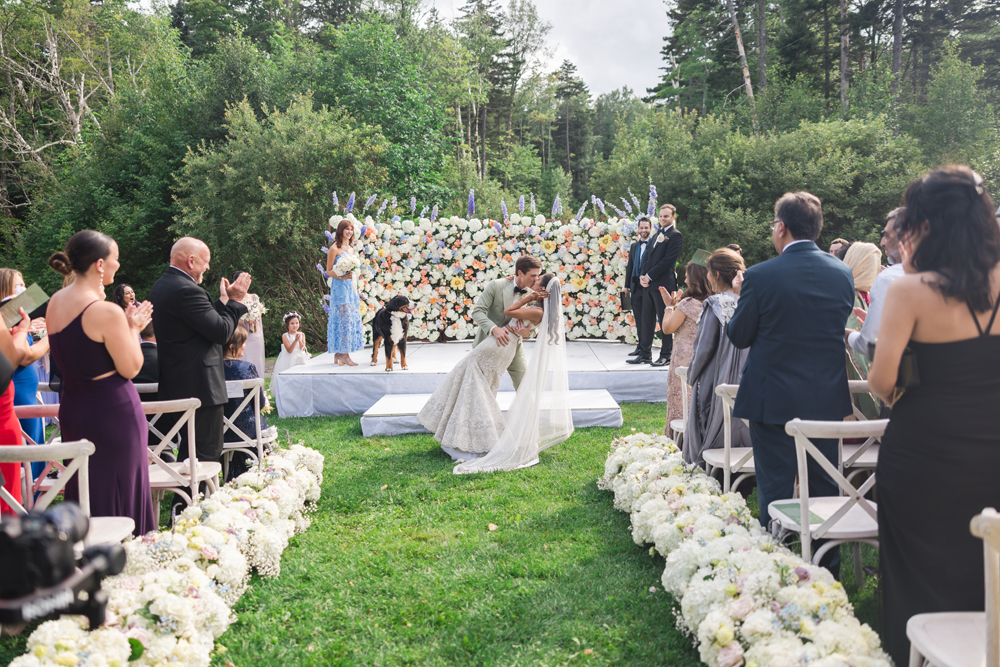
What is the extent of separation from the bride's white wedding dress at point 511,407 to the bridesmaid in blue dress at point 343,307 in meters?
3.21

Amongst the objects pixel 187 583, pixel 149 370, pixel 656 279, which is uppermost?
pixel 656 279

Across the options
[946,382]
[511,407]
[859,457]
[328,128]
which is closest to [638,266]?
[511,407]

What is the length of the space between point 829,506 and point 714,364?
1467 millimetres

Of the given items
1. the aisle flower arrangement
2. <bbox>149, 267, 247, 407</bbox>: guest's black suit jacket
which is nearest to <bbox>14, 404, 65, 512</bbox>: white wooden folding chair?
<bbox>149, 267, 247, 407</bbox>: guest's black suit jacket

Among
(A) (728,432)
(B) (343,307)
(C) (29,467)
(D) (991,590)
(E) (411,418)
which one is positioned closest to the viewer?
→ (D) (991,590)

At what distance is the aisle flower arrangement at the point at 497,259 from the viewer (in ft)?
36.3

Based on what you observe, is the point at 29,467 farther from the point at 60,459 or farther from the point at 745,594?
the point at 745,594

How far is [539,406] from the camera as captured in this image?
5629 millimetres

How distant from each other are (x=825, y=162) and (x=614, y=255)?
1082cm

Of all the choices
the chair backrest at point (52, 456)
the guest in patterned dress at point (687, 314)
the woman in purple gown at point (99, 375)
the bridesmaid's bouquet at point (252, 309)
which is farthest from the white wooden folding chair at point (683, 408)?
the bridesmaid's bouquet at point (252, 309)

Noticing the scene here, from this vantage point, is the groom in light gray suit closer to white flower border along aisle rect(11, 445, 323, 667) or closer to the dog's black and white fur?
white flower border along aisle rect(11, 445, 323, 667)

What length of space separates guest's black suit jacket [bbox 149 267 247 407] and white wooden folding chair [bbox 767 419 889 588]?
132 inches

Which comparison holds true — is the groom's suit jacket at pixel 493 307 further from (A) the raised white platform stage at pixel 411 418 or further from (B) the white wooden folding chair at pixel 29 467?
(B) the white wooden folding chair at pixel 29 467

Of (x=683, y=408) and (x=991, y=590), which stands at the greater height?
(x=991, y=590)
